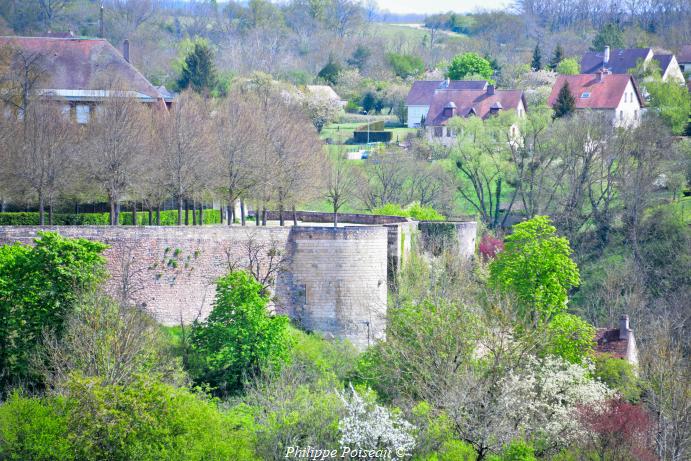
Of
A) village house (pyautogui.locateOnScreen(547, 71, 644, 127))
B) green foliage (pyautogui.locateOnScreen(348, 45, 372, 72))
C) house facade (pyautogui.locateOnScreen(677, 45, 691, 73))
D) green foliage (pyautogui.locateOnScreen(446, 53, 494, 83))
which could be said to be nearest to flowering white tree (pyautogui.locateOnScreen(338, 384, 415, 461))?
village house (pyautogui.locateOnScreen(547, 71, 644, 127))

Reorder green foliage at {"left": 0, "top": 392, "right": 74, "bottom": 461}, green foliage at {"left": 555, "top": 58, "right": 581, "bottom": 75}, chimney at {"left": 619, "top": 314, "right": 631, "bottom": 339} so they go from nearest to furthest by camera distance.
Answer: green foliage at {"left": 0, "top": 392, "right": 74, "bottom": 461} < chimney at {"left": 619, "top": 314, "right": 631, "bottom": 339} < green foliage at {"left": 555, "top": 58, "right": 581, "bottom": 75}

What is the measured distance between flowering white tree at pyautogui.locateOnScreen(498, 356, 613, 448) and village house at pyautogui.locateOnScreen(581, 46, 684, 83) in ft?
186

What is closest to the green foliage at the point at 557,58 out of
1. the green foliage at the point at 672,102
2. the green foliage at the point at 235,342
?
the green foliage at the point at 672,102

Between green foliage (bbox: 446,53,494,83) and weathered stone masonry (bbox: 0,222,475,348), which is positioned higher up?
green foliage (bbox: 446,53,494,83)

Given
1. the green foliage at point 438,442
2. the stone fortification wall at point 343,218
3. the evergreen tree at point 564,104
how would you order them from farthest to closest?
the evergreen tree at point 564,104 → the stone fortification wall at point 343,218 → the green foliage at point 438,442

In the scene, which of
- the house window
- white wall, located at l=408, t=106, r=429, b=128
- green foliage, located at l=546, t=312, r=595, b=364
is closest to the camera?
green foliage, located at l=546, t=312, r=595, b=364

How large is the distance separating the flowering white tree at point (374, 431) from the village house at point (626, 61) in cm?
6350

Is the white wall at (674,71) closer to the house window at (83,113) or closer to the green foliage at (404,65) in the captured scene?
the green foliage at (404,65)

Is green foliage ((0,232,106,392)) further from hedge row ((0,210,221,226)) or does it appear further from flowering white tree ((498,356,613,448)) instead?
flowering white tree ((498,356,613,448))

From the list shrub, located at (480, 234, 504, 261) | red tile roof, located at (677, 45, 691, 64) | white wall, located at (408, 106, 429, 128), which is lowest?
shrub, located at (480, 234, 504, 261)

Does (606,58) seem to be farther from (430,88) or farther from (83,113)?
(83,113)

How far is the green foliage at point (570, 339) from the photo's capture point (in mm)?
35469

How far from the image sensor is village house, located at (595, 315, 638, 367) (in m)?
39.3

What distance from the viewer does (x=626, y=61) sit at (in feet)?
295
